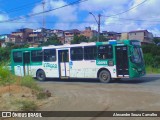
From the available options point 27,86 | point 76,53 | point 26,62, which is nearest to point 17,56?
point 26,62

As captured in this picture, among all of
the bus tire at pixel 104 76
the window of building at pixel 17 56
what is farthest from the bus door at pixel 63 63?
the window of building at pixel 17 56

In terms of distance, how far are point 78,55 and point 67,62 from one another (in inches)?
42.2

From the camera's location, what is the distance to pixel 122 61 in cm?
2234

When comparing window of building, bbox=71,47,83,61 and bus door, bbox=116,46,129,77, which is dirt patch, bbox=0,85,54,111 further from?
window of building, bbox=71,47,83,61

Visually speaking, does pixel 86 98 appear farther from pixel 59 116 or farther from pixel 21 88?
pixel 59 116

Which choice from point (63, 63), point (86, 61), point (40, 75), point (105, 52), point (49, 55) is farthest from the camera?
point (40, 75)

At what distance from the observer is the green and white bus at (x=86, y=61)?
878 inches

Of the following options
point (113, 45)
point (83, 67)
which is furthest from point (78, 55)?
point (113, 45)

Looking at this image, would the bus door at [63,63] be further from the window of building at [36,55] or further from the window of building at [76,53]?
the window of building at [36,55]

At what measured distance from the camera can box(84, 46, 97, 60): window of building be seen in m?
23.7

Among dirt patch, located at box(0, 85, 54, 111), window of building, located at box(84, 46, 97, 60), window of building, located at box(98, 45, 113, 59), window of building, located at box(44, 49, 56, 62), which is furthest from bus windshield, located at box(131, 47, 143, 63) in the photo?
dirt patch, located at box(0, 85, 54, 111)

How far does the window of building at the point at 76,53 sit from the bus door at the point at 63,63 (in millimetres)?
555

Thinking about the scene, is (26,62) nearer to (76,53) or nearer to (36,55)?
(36,55)

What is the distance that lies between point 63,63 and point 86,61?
2082mm
